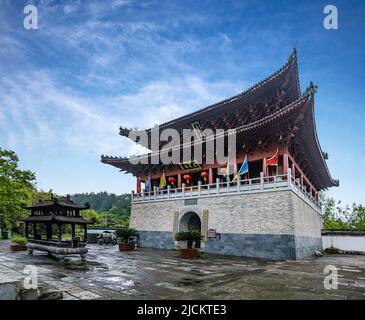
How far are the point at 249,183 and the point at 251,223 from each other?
2.38 m

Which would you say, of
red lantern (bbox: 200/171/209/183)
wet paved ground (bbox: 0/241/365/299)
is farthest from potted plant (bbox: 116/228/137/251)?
wet paved ground (bbox: 0/241/365/299)

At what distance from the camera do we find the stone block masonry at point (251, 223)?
1566cm

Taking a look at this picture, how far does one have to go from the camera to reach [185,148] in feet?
69.1

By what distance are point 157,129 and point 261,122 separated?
39.7 feet

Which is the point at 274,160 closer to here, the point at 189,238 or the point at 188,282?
the point at 189,238

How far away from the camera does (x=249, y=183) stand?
57.8 ft

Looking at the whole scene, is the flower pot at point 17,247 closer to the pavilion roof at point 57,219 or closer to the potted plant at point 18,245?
the potted plant at point 18,245

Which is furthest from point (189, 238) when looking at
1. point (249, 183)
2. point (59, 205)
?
point (59, 205)

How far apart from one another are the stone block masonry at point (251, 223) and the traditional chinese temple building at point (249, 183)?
0.17 feet

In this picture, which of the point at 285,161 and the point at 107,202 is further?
the point at 107,202

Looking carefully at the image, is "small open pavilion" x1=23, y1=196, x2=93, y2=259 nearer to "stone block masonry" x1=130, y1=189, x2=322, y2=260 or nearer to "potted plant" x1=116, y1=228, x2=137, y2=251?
"potted plant" x1=116, y1=228, x2=137, y2=251

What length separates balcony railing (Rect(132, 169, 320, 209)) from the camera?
54.0ft
